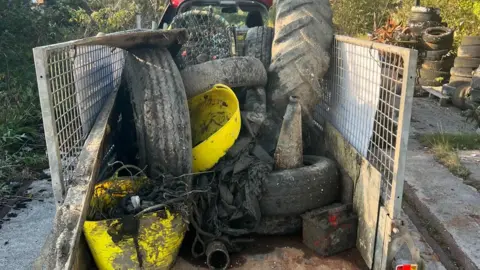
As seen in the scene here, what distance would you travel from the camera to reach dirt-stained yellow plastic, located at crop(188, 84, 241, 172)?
238cm

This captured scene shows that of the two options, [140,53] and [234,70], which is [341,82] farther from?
[140,53]

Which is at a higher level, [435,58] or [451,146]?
[435,58]

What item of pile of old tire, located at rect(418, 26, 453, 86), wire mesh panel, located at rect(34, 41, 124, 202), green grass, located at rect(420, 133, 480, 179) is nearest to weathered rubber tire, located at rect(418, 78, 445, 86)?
pile of old tire, located at rect(418, 26, 453, 86)

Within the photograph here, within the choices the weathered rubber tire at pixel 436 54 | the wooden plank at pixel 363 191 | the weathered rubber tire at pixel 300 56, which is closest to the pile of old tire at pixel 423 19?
the weathered rubber tire at pixel 436 54

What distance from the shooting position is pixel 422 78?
332 inches

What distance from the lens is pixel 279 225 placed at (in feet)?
7.48

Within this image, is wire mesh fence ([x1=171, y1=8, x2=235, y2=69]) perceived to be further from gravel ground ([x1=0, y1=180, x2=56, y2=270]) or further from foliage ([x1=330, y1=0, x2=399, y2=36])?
foliage ([x1=330, y1=0, x2=399, y2=36])

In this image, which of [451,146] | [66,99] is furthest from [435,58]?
[66,99]

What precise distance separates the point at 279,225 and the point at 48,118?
1.21m

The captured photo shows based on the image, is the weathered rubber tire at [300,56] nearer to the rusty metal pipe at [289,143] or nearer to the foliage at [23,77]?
the rusty metal pipe at [289,143]

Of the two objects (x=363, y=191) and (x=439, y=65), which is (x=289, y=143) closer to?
(x=363, y=191)

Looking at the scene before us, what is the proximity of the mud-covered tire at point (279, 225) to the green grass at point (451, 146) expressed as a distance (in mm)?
2495

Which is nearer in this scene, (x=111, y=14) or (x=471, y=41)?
(x=471, y=41)

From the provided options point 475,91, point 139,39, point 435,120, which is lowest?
point 435,120
